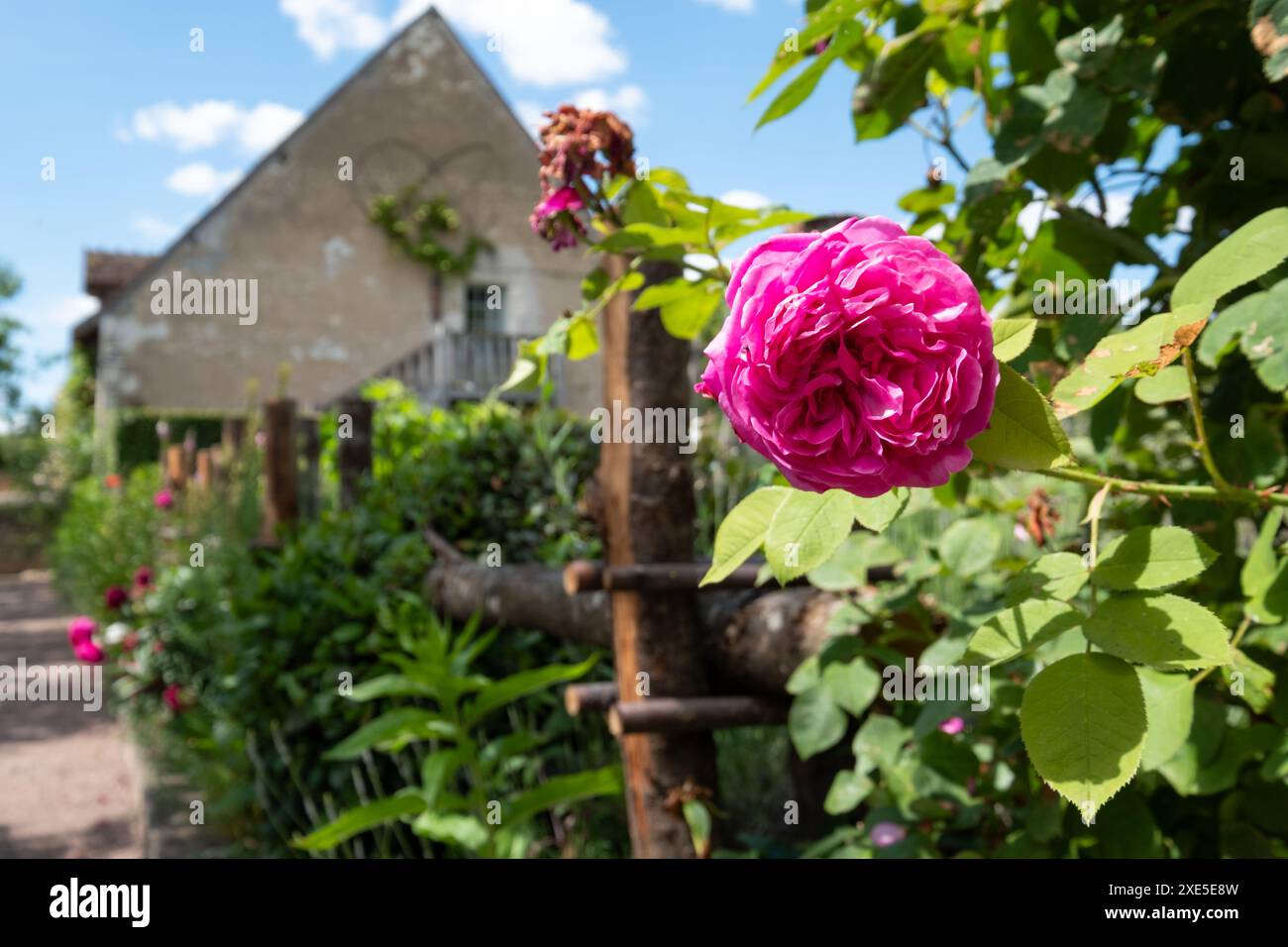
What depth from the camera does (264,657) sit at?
451 centimetres

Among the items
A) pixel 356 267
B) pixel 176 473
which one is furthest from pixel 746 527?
pixel 356 267

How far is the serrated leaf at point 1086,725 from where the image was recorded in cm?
74

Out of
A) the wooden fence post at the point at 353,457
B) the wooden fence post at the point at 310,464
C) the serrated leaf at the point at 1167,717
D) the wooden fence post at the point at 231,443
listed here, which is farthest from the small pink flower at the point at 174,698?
the serrated leaf at the point at 1167,717

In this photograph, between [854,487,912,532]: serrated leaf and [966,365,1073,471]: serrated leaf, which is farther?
[854,487,912,532]: serrated leaf

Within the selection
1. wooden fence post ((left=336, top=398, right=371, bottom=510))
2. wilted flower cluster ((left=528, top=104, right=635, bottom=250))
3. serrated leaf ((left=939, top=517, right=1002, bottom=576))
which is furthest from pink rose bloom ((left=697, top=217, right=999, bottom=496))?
wooden fence post ((left=336, top=398, right=371, bottom=510))

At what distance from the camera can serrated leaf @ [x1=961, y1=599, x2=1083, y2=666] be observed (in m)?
0.79

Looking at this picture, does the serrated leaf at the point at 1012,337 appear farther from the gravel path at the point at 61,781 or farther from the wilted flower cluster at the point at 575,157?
the gravel path at the point at 61,781

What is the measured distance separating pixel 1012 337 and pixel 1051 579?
0.21 metres

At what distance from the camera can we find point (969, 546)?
5.99 ft

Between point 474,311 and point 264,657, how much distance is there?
16.8 m

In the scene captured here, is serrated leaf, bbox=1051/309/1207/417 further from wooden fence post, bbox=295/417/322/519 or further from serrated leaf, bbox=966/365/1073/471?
wooden fence post, bbox=295/417/322/519

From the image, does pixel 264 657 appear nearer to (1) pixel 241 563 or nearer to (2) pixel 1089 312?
(1) pixel 241 563

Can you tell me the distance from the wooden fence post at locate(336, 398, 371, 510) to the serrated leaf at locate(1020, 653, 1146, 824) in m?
5.21
